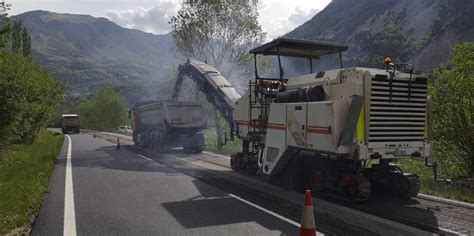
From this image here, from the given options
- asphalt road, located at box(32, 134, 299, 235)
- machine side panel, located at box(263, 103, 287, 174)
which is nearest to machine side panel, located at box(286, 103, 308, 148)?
machine side panel, located at box(263, 103, 287, 174)

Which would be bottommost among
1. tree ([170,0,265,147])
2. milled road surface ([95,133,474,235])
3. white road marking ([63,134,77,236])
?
white road marking ([63,134,77,236])

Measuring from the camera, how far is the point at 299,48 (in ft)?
36.7

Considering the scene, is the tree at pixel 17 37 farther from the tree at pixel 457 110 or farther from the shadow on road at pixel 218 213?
the tree at pixel 457 110

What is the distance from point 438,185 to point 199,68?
Result: 36.4 feet

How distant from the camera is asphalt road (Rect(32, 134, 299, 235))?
21.7ft

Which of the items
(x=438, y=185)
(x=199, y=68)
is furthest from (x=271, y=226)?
(x=199, y=68)

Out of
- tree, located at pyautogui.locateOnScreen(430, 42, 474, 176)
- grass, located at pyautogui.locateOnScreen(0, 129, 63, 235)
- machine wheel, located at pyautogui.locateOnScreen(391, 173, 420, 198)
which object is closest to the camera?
grass, located at pyautogui.locateOnScreen(0, 129, 63, 235)

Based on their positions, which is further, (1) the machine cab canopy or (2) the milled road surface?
(1) the machine cab canopy

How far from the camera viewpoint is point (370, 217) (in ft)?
23.9

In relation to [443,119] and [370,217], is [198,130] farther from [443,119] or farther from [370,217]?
[370,217]

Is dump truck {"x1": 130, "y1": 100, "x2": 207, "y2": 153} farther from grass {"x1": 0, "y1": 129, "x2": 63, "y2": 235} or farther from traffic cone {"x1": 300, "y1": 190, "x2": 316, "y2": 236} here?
traffic cone {"x1": 300, "y1": 190, "x2": 316, "y2": 236}

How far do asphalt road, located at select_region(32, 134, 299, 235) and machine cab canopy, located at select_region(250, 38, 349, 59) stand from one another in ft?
12.3

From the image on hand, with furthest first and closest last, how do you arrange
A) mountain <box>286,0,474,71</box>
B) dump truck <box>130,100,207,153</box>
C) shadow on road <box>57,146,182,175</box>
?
1. mountain <box>286,0,474,71</box>
2. dump truck <box>130,100,207,153</box>
3. shadow on road <box>57,146,182,175</box>

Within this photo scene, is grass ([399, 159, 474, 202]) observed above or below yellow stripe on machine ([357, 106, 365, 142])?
below
